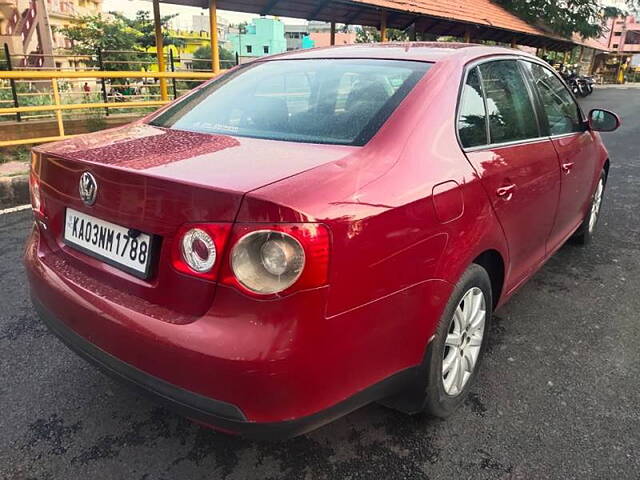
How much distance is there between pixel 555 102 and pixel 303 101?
1.78m

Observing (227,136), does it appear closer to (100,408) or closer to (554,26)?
(100,408)

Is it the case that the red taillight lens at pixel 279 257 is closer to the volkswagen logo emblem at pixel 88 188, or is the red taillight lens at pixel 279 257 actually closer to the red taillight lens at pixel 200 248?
the red taillight lens at pixel 200 248

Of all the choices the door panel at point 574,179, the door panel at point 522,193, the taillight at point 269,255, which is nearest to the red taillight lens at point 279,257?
the taillight at point 269,255

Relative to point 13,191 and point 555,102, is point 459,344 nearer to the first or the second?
point 555,102

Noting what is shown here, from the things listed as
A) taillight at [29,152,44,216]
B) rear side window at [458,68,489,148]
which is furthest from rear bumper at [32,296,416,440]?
rear side window at [458,68,489,148]

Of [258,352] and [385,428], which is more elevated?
[258,352]

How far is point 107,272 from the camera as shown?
182 cm

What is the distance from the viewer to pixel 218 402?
1.55 metres

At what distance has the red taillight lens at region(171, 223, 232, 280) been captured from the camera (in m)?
1.50

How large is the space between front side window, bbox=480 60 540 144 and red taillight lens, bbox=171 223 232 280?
1418 mm

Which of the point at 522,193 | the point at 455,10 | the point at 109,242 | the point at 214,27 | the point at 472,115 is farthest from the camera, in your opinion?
the point at 455,10

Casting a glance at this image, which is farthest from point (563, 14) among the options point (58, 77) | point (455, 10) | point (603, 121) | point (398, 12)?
point (603, 121)

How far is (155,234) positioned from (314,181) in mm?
530

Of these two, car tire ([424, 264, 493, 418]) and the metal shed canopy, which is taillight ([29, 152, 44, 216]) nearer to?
car tire ([424, 264, 493, 418])
